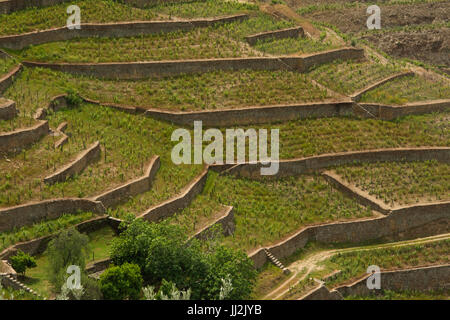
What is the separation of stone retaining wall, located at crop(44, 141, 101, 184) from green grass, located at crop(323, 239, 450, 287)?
11576 mm

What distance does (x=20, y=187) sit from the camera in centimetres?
4553

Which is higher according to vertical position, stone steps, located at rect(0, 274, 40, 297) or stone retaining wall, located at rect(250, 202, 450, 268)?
stone steps, located at rect(0, 274, 40, 297)

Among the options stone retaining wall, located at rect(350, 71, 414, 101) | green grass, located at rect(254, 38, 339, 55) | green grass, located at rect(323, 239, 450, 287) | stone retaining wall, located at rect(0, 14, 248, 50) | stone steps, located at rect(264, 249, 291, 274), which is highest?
stone retaining wall, located at rect(0, 14, 248, 50)

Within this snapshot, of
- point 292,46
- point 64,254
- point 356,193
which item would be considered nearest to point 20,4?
point 292,46

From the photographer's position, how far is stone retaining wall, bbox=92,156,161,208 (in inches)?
1843

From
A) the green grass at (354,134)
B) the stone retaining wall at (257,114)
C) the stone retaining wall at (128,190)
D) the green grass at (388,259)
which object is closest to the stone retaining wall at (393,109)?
the green grass at (354,134)

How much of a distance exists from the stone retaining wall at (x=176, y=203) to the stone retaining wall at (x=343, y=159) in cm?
254

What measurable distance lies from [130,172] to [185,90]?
8960 millimetres

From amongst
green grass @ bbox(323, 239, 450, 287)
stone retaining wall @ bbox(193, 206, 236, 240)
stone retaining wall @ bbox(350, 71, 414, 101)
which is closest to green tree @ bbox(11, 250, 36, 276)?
stone retaining wall @ bbox(193, 206, 236, 240)

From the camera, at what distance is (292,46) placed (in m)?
62.7

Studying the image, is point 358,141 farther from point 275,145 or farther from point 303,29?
point 303,29

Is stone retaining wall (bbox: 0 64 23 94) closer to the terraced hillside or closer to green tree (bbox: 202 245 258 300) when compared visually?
the terraced hillside

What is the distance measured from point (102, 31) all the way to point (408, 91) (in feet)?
57.3
